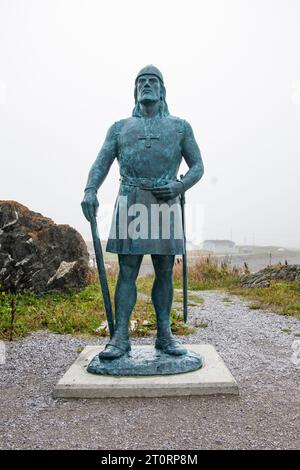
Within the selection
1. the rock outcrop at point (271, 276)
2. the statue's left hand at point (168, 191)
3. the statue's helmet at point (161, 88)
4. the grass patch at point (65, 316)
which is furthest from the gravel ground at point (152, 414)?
the rock outcrop at point (271, 276)

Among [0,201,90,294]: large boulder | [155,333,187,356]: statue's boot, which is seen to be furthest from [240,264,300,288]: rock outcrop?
[155,333,187,356]: statue's boot

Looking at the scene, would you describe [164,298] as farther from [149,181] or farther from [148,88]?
[148,88]

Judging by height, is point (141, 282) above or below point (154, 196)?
below

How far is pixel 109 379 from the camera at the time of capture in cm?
379

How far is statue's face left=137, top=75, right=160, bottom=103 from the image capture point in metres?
3.99

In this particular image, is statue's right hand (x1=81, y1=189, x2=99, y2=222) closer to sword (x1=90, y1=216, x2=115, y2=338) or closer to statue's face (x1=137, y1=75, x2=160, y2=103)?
sword (x1=90, y1=216, x2=115, y2=338)

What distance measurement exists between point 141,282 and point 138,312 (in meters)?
5.09

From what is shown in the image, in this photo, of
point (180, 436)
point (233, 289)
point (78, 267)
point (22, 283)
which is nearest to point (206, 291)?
point (233, 289)

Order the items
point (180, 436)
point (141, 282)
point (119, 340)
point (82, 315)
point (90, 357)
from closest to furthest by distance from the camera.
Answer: point (180, 436) < point (119, 340) < point (90, 357) < point (82, 315) < point (141, 282)

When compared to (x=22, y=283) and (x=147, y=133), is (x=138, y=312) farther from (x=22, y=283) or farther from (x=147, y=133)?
(x=147, y=133)

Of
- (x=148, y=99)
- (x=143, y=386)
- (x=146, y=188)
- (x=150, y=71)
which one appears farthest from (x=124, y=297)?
(x=150, y=71)

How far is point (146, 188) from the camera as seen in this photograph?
3.95 metres
